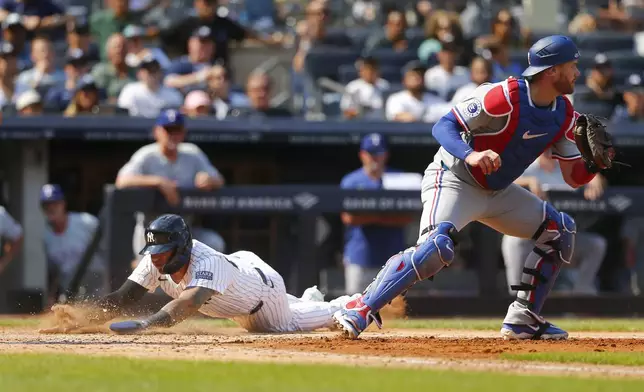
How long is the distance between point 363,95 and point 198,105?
1.74 metres

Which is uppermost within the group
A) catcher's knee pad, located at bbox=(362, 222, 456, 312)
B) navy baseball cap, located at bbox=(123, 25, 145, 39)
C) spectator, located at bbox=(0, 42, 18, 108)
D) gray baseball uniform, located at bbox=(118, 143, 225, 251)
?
navy baseball cap, located at bbox=(123, 25, 145, 39)

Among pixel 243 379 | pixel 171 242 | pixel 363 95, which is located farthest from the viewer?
pixel 363 95

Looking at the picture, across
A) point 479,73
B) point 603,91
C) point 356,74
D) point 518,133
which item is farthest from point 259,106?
point 518,133

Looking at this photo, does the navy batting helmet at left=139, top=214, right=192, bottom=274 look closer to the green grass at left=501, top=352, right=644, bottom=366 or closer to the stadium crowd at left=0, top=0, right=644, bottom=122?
the green grass at left=501, top=352, right=644, bottom=366

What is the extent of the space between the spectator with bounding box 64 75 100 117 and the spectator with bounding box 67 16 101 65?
1.13 m

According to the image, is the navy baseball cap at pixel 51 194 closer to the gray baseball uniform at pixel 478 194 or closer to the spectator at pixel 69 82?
the spectator at pixel 69 82

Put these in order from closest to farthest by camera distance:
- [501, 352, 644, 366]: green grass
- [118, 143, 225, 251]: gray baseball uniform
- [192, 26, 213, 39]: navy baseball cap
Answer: [501, 352, 644, 366]: green grass, [118, 143, 225, 251]: gray baseball uniform, [192, 26, 213, 39]: navy baseball cap

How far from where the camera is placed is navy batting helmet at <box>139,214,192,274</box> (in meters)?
6.74

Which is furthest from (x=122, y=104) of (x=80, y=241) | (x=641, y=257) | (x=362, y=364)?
(x=362, y=364)

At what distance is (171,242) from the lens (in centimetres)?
674

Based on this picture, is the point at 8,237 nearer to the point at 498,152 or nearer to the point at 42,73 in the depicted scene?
the point at 42,73

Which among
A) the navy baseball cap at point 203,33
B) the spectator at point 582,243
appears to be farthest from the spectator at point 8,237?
the spectator at point 582,243

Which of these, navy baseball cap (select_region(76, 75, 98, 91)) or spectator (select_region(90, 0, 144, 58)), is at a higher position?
spectator (select_region(90, 0, 144, 58))

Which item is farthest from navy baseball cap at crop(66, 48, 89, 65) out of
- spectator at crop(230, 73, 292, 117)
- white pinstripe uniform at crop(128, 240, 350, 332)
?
white pinstripe uniform at crop(128, 240, 350, 332)
